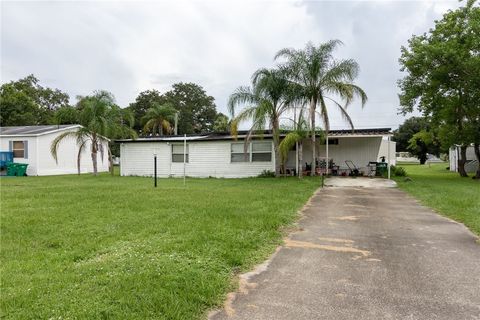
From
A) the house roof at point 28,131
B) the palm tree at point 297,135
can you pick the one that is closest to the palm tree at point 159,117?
the house roof at point 28,131

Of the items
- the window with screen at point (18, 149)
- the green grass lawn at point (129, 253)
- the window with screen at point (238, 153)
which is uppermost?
the window with screen at point (18, 149)

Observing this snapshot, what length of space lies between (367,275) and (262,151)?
15440 mm

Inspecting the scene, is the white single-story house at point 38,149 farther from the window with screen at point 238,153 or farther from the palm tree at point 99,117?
the window with screen at point 238,153

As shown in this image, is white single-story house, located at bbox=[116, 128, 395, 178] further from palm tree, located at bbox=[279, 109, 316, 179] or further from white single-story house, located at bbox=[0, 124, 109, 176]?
white single-story house, located at bbox=[0, 124, 109, 176]

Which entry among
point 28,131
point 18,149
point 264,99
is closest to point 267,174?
point 264,99

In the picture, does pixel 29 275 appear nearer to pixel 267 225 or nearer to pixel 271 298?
pixel 271 298

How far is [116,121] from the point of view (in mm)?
21109

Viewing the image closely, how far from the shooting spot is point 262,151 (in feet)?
63.8

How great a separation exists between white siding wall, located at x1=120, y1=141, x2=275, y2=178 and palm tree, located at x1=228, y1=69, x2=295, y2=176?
10.00 feet

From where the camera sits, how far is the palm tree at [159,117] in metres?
35.1

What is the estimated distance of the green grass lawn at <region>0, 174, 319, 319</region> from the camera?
3.22 m

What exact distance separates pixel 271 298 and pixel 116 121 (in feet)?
63.5

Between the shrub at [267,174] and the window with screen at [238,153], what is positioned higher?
the window with screen at [238,153]

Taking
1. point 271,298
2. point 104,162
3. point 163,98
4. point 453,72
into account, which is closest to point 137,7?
point 271,298
